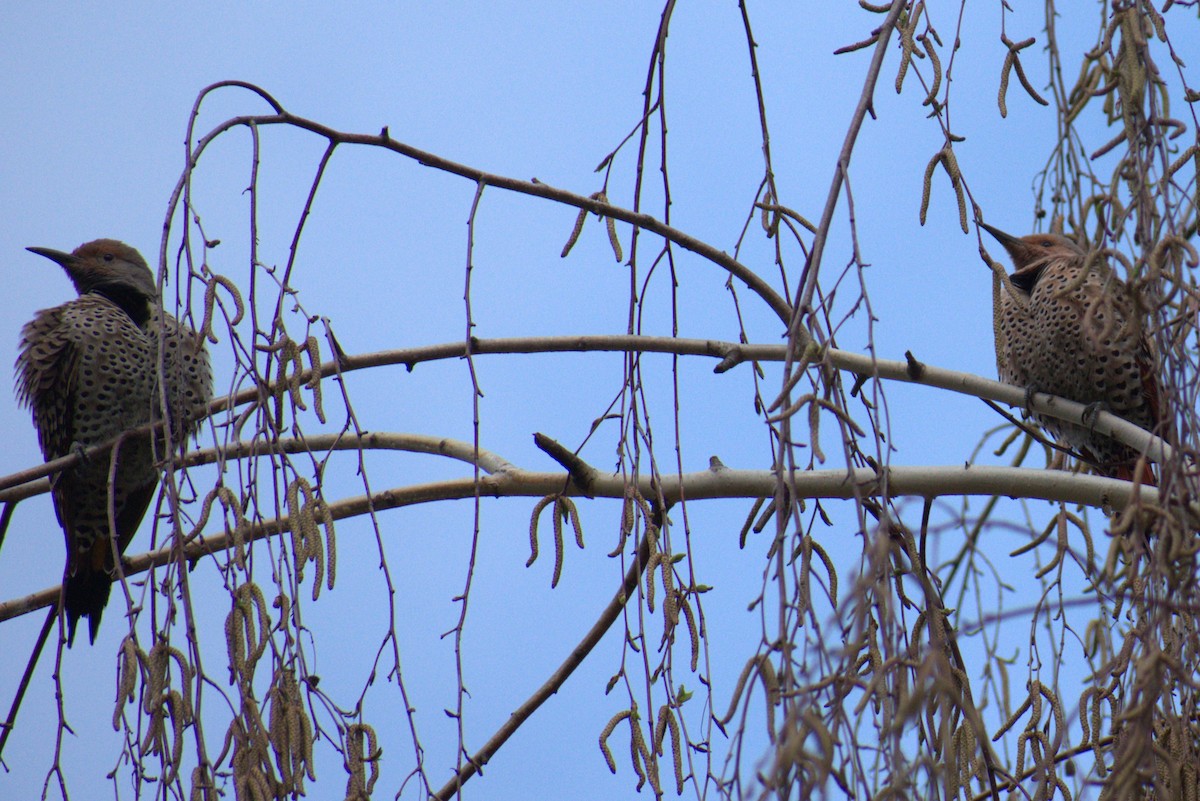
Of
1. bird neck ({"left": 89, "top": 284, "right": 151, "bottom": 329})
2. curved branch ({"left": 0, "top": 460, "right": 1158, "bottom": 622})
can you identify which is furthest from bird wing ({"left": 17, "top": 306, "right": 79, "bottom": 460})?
curved branch ({"left": 0, "top": 460, "right": 1158, "bottom": 622})

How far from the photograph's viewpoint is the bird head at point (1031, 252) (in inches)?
202

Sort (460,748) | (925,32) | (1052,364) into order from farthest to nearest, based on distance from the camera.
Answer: (1052,364) → (925,32) → (460,748)

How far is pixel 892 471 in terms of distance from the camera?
2969mm

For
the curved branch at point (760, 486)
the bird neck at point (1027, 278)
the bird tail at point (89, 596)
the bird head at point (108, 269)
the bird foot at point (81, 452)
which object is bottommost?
the curved branch at point (760, 486)

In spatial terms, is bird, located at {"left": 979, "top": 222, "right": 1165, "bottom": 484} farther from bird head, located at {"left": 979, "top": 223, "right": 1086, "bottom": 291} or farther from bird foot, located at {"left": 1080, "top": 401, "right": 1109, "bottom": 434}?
bird head, located at {"left": 979, "top": 223, "right": 1086, "bottom": 291}

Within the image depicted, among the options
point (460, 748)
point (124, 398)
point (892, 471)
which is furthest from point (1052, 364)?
point (124, 398)

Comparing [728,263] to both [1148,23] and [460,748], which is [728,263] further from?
[460,748]

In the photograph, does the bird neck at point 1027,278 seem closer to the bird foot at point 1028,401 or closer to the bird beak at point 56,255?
the bird foot at point 1028,401

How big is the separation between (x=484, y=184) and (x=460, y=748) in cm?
117

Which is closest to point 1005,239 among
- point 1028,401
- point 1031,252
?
point 1031,252

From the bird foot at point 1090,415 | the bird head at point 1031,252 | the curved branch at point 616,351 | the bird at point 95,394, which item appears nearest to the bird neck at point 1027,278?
the bird head at point 1031,252

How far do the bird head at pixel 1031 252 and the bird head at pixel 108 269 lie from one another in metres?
3.82

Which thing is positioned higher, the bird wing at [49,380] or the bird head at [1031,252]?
the bird head at [1031,252]

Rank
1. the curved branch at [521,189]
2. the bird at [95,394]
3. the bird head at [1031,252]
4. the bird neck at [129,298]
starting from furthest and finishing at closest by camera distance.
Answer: the bird neck at [129,298]
the bird head at [1031,252]
the bird at [95,394]
the curved branch at [521,189]
